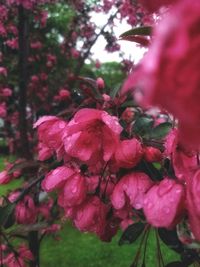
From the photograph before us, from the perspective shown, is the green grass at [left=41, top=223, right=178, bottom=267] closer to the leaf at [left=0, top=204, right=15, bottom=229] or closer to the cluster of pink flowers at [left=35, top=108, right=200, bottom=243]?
the leaf at [left=0, top=204, right=15, bottom=229]

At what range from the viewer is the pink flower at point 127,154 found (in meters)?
0.88

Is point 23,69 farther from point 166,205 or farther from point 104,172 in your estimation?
point 166,205

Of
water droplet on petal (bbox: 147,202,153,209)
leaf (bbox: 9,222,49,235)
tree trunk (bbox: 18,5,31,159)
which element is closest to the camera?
water droplet on petal (bbox: 147,202,153,209)

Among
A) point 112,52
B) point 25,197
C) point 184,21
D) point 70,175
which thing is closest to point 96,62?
point 112,52

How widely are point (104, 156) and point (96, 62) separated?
18.6 ft

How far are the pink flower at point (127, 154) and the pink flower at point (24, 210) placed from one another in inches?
25.0

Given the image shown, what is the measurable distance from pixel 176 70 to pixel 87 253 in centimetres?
374

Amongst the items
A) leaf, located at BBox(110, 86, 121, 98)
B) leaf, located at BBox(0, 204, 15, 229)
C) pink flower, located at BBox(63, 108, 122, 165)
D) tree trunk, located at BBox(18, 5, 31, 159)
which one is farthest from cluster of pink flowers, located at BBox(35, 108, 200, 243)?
tree trunk, located at BBox(18, 5, 31, 159)

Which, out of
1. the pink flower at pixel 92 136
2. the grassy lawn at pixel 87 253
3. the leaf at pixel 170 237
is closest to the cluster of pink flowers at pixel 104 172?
the pink flower at pixel 92 136

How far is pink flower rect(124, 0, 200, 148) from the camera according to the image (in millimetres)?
265

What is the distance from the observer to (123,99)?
1.19 metres

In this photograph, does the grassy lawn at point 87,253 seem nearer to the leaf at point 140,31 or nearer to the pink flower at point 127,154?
the pink flower at point 127,154

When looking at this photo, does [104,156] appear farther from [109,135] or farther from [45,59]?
[45,59]

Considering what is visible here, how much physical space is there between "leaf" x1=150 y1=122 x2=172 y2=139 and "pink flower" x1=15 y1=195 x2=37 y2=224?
1.66ft
